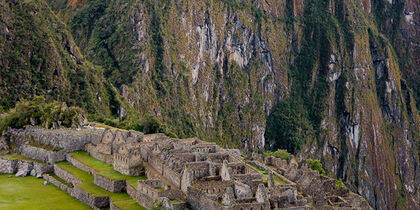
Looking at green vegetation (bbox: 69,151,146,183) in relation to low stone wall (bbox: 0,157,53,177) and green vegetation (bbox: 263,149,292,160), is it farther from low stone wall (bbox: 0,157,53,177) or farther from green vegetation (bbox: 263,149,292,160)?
green vegetation (bbox: 263,149,292,160)

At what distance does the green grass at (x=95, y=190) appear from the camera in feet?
135

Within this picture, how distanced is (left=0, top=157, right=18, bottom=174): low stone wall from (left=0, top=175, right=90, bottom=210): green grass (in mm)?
2896

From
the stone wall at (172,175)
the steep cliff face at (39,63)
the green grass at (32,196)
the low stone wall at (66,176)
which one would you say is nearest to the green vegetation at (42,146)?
the low stone wall at (66,176)

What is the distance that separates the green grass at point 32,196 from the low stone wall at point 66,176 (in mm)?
1150

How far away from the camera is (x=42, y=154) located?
57875 millimetres

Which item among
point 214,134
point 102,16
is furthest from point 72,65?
point 214,134

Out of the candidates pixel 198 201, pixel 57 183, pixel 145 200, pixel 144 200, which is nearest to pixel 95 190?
pixel 57 183

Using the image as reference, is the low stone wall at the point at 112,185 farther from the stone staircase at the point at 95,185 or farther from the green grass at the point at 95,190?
the green grass at the point at 95,190

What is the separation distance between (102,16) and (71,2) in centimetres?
2427

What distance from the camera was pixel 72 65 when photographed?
124938 millimetres

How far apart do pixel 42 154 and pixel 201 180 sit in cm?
2280

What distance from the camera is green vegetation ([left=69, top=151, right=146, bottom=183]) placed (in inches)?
1831

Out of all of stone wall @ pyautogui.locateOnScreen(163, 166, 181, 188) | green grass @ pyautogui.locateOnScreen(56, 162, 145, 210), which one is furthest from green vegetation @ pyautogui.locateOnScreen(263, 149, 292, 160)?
stone wall @ pyautogui.locateOnScreen(163, 166, 181, 188)

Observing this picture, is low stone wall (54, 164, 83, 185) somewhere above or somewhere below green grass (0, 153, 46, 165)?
below
